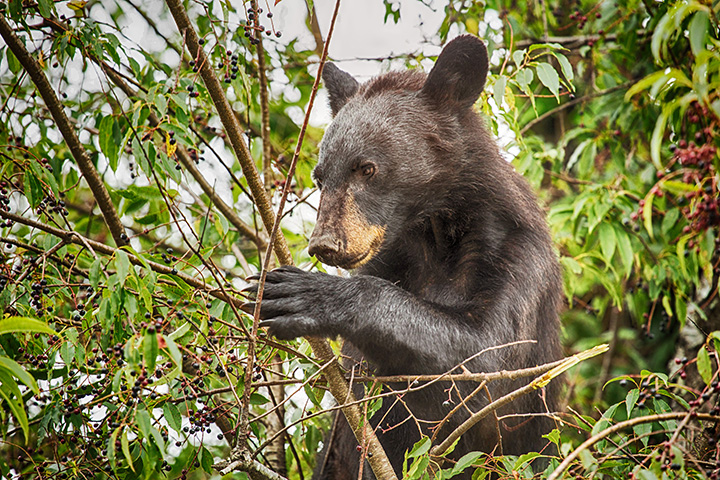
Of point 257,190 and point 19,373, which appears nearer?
point 19,373

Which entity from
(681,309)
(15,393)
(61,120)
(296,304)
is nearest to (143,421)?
(15,393)

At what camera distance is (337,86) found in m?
4.69

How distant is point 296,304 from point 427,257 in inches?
48.4

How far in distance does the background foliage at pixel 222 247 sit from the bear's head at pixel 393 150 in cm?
29

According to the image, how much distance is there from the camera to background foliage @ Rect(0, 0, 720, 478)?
2.29 metres

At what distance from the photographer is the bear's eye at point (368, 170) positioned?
396cm

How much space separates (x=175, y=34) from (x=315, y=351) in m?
3.88

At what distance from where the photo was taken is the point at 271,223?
3.08 meters

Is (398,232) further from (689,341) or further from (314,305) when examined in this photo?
(689,341)

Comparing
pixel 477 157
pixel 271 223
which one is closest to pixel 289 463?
pixel 271 223

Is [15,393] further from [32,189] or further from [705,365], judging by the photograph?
[705,365]

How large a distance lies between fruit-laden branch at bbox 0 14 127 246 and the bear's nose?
89cm

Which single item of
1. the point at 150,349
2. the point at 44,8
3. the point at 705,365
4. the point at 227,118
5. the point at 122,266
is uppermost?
the point at 44,8

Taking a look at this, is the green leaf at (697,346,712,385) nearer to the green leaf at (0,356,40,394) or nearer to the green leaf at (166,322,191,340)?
the green leaf at (166,322,191,340)
